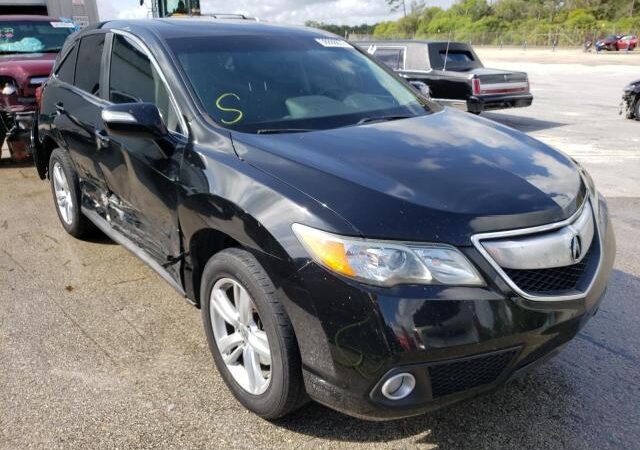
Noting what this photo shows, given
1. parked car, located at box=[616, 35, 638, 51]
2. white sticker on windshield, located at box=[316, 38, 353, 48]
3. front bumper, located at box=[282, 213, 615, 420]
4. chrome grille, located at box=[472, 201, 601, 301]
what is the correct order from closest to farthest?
1. front bumper, located at box=[282, 213, 615, 420]
2. chrome grille, located at box=[472, 201, 601, 301]
3. white sticker on windshield, located at box=[316, 38, 353, 48]
4. parked car, located at box=[616, 35, 638, 51]

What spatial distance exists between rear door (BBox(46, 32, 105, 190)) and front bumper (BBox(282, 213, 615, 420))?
7.87 feet

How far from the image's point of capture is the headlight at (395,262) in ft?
6.77

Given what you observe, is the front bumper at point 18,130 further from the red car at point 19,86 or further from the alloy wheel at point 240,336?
the alloy wheel at point 240,336

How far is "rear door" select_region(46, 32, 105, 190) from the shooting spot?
396cm

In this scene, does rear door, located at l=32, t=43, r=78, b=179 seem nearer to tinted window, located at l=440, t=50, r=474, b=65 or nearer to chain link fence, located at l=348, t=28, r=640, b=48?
tinted window, located at l=440, t=50, r=474, b=65

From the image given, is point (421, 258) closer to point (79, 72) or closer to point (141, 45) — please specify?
point (141, 45)

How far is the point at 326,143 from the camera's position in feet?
9.02

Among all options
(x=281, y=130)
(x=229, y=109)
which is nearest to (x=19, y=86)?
(x=229, y=109)

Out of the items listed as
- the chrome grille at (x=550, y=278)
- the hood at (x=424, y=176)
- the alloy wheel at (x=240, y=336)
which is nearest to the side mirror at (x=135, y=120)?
the hood at (x=424, y=176)

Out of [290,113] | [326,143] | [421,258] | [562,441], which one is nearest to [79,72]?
[290,113]

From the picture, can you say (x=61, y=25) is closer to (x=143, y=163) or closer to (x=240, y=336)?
(x=143, y=163)

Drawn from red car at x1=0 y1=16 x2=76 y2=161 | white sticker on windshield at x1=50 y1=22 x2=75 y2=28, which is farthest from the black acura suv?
white sticker on windshield at x1=50 y1=22 x2=75 y2=28

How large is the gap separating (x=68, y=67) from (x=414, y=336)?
12.9 feet

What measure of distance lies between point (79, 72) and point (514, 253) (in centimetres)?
365
